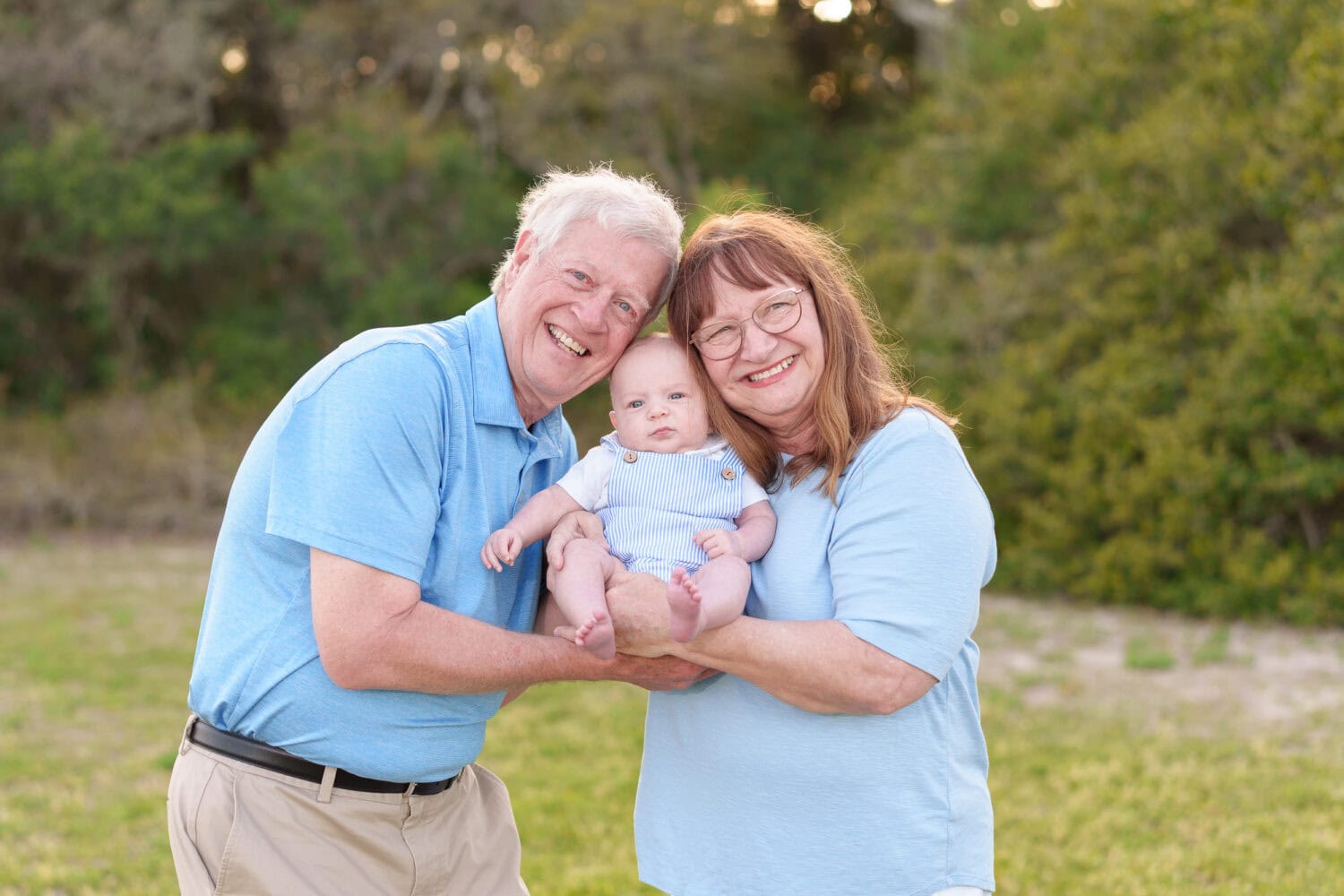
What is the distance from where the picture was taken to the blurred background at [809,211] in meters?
10.2

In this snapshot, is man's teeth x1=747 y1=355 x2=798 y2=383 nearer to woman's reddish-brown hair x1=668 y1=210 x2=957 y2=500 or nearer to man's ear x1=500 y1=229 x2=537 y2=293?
woman's reddish-brown hair x1=668 y1=210 x2=957 y2=500

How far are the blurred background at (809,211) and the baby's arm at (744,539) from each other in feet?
13.7

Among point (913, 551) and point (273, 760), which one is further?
point (273, 760)

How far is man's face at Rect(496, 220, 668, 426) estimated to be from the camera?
279cm

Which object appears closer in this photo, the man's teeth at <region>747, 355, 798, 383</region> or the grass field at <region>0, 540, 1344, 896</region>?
the man's teeth at <region>747, 355, 798, 383</region>

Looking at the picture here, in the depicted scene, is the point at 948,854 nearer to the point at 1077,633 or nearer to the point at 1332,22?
the point at 1077,633

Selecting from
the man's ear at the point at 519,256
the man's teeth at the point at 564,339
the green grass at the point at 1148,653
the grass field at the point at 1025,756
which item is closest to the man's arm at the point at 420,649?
the man's teeth at the point at 564,339

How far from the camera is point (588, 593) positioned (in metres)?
2.59

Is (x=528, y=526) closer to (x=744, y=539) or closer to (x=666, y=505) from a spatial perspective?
(x=666, y=505)

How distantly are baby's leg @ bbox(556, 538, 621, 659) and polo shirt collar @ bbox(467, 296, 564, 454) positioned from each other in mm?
326

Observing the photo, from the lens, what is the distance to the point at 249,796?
2.64 m

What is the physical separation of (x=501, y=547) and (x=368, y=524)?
319 millimetres

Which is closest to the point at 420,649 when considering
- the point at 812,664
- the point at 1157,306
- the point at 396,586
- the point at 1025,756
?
the point at 396,586

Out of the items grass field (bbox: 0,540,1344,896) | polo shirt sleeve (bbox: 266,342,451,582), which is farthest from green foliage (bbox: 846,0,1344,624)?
polo shirt sleeve (bbox: 266,342,451,582)
